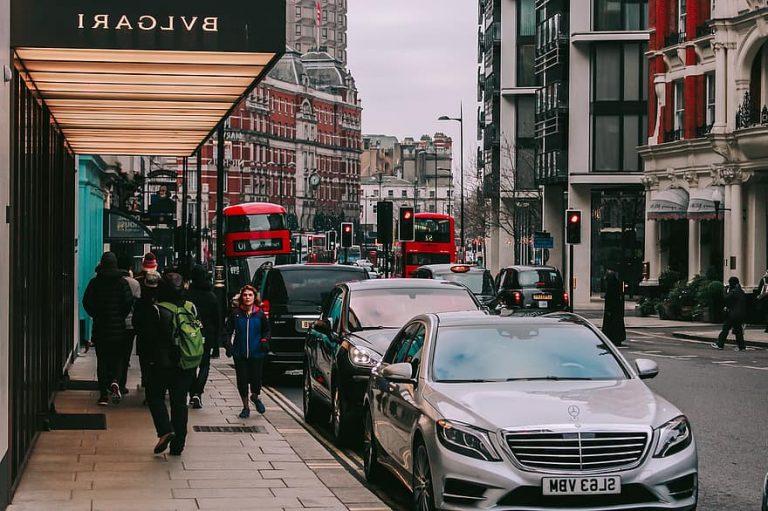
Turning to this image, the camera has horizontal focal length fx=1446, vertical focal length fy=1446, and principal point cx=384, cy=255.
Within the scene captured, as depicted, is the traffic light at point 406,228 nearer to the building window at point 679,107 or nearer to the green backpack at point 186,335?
the building window at point 679,107

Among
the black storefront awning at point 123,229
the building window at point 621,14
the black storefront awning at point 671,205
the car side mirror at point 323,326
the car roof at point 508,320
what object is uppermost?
the building window at point 621,14

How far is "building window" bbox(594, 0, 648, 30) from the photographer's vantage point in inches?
2510

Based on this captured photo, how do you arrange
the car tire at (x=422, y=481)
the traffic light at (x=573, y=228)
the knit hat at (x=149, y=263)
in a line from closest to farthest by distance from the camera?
the car tire at (x=422, y=481) < the knit hat at (x=149, y=263) < the traffic light at (x=573, y=228)

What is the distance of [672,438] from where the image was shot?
9.56m

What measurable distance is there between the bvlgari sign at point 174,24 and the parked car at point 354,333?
14.0 ft

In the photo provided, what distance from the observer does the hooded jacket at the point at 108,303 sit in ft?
59.4

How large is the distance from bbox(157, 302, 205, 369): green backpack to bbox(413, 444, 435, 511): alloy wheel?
12.8 ft

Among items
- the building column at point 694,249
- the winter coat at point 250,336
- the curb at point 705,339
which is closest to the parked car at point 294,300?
the winter coat at point 250,336

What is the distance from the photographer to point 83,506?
10609mm

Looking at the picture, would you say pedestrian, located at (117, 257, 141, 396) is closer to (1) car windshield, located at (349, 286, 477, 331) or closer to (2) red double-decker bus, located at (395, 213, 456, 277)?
(1) car windshield, located at (349, 286, 477, 331)

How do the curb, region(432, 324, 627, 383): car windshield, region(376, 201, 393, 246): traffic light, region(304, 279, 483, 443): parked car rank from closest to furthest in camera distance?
region(432, 324, 627, 383): car windshield
region(304, 279, 483, 443): parked car
the curb
region(376, 201, 393, 246): traffic light

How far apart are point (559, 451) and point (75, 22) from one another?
5113 mm

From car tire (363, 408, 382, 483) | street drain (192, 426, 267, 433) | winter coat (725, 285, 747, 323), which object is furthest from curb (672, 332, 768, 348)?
car tire (363, 408, 382, 483)

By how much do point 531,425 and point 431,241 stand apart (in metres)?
56.9
